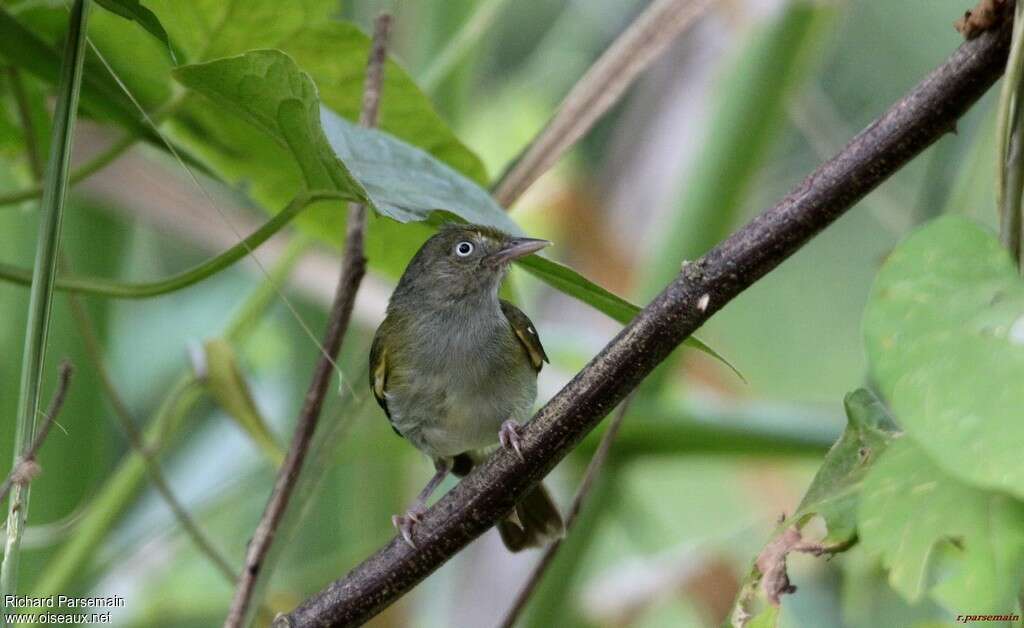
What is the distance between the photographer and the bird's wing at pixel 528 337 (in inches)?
102

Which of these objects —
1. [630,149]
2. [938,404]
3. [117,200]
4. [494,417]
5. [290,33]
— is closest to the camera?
[938,404]

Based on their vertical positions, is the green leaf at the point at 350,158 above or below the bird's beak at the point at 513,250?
above

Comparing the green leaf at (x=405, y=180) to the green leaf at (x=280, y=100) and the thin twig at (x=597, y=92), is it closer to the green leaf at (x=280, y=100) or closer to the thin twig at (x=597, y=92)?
the green leaf at (x=280, y=100)

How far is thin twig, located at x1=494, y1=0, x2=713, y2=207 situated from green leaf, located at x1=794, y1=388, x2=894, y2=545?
0.93 metres

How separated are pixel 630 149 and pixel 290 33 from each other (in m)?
3.58

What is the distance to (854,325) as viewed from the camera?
23.0 feet

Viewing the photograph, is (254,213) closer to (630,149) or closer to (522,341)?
(522,341)

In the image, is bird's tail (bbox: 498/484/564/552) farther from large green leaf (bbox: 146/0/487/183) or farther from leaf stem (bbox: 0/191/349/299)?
leaf stem (bbox: 0/191/349/299)

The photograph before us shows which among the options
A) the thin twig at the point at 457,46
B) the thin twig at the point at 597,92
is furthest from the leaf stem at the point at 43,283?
the thin twig at the point at 457,46

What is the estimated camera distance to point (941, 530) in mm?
1078

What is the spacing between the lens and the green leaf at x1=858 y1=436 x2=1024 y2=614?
1.05m

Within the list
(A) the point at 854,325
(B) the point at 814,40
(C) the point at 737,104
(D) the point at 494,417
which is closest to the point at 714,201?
(C) the point at 737,104

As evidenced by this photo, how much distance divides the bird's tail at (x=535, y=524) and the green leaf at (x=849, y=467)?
115 cm

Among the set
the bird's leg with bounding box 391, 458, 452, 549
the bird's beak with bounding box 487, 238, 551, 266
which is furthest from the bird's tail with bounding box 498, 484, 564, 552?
the bird's beak with bounding box 487, 238, 551, 266
